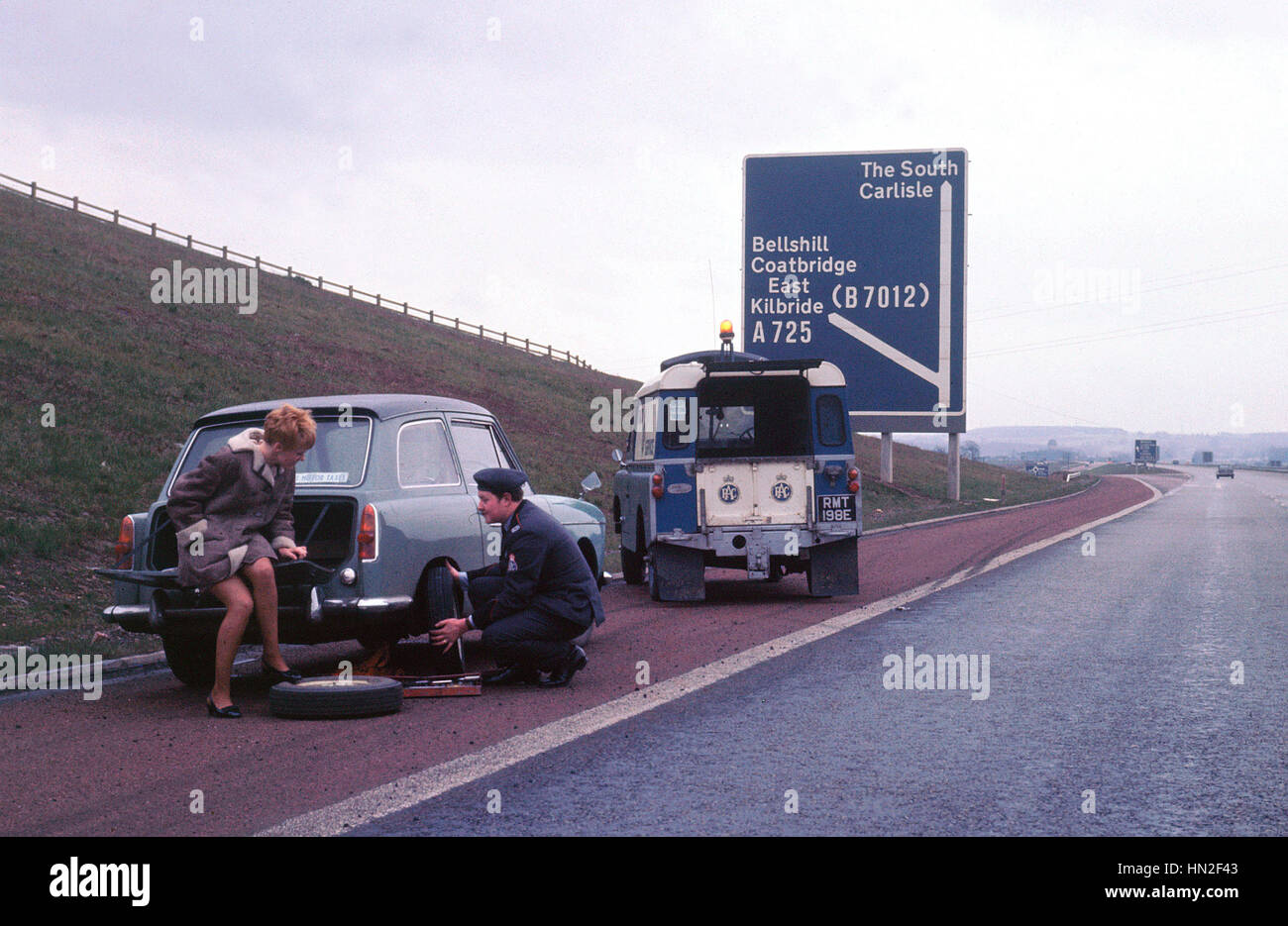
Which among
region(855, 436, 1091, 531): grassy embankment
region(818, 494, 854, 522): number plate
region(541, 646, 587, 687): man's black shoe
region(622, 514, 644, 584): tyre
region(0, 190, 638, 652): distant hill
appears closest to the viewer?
region(541, 646, 587, 687): man's black shoe

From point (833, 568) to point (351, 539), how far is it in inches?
276

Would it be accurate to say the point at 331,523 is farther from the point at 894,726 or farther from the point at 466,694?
the point at 894,726

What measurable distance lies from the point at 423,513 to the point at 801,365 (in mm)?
6460

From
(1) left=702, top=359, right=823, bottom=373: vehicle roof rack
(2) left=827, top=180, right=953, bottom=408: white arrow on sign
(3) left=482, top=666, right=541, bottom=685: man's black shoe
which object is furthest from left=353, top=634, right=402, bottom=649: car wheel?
(2) left=827, top=180, right=953, bottom=408: white arrow on sign

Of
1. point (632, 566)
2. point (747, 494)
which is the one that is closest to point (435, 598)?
point (747, 494)

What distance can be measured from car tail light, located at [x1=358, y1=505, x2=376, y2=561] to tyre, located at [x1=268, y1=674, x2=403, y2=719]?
0.79 metres

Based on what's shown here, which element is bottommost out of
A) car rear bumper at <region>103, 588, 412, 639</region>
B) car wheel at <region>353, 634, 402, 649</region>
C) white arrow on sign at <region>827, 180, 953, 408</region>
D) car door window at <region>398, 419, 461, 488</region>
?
car wheel at <region>353, 634, 402, 649</region>

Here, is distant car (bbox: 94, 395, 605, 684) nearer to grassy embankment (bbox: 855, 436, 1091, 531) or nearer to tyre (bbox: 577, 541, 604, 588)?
tyre (bbox: 577, 541, 604, 588)

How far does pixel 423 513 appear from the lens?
8.02m

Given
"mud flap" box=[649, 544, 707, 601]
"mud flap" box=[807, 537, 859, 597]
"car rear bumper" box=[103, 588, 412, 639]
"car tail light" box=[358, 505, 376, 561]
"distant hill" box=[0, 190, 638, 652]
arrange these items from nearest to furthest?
"car rear bumper" box=[103, 588, 412, 639]
"car tail light" box=[358, 505, 376, 561]
"mud flap" box=[649, 544, 707, 601]
"mud flap" box=[807, 537, 859, 597]
"distant hill" box=[0, 190, 638, 652]

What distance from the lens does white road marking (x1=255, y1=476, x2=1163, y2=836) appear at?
4914mm

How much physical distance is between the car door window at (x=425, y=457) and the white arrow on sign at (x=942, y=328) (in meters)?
19.5

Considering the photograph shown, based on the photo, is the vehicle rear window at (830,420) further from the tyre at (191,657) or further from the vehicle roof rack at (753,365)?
the tyre at (191,657)
